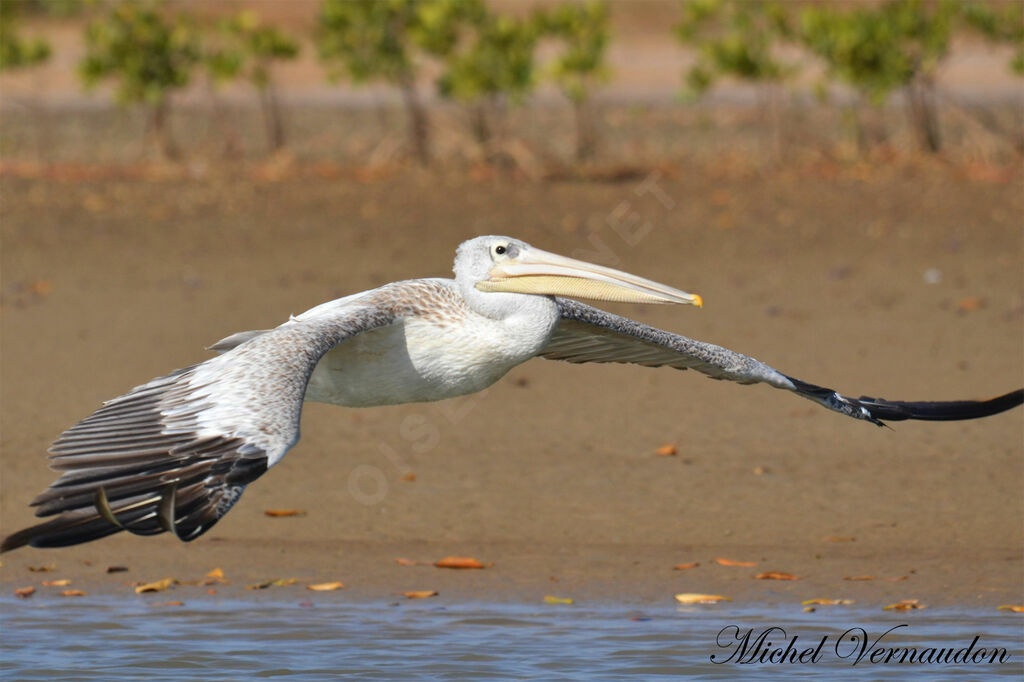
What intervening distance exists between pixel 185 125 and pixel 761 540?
1313cm

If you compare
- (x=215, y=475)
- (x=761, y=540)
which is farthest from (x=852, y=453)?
(x=215, y=475)

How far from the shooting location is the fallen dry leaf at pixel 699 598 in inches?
333

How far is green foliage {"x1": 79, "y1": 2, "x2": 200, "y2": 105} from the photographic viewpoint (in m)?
17.3

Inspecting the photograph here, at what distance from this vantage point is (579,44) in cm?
1730

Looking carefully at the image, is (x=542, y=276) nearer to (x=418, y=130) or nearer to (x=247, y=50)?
(x=418, y=130)

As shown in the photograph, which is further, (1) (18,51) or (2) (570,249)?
(1) (18,51)

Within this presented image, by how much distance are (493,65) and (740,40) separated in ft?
8.24

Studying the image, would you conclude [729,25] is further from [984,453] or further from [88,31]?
[984,453]

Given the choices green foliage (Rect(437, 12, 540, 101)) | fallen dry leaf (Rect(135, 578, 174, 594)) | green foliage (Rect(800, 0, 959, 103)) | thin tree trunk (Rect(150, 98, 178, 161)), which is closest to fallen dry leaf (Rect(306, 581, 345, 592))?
fallen dry leaf (Rect(135, 578, 174, 594))

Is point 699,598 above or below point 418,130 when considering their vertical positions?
below

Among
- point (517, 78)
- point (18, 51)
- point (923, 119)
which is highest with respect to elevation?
point (18, 51)

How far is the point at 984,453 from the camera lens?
33.8ft

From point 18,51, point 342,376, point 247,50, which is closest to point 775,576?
point 342,376

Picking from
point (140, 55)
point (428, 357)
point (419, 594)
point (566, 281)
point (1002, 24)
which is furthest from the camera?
point (1002, 24)
